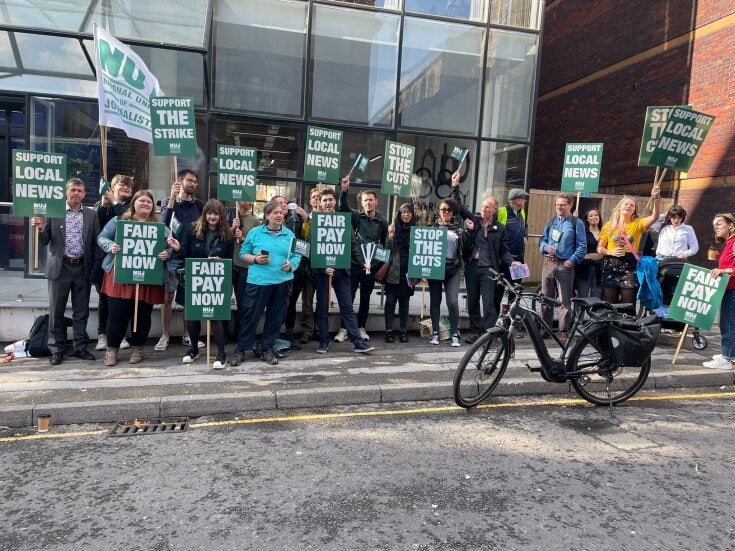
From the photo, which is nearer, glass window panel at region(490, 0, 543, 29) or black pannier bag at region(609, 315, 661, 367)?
black pannier bag at region(609, 315, 661, 367)

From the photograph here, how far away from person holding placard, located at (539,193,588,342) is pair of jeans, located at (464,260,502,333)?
2.41 feet

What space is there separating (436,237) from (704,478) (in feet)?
13.3

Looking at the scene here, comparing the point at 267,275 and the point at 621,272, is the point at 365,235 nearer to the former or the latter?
the point at 267,275

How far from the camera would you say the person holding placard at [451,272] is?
23.3 feet

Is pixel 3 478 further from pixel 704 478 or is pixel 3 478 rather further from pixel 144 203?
pixel 704 478

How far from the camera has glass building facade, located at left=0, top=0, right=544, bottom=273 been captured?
9.84 metres

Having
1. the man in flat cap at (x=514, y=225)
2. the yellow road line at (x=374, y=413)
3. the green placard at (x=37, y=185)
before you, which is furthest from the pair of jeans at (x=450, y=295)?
the green placard at (x=37, y=185)

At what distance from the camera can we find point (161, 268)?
5918 mm

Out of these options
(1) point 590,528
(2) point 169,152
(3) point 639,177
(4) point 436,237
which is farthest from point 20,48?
(3) point 639,177

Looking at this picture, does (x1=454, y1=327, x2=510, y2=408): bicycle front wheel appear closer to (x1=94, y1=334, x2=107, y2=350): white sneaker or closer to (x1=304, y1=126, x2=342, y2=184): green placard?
(x1=304, y1=126, x2=342, y2=184): green placard

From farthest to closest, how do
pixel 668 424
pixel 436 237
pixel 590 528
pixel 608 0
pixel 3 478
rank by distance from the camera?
pixel 608 0, pixel 436 237, pixel 668 424, pixel 3 478, pixel 590 528

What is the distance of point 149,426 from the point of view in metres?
4.57

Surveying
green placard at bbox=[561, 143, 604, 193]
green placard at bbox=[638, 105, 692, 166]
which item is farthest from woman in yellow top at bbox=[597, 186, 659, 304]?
green placard at bbox=[561, 143, 604, 193]

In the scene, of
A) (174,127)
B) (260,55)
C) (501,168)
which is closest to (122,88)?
(174,127)
